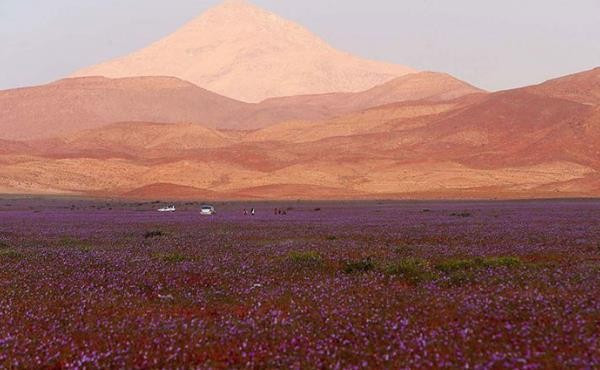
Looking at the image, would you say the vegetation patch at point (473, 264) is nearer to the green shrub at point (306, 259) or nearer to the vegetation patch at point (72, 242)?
the green shrub at point (306, 259)

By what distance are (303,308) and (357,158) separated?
115m

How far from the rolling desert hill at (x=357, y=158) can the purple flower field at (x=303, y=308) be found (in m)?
72.8

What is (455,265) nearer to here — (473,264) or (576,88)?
(473,264)

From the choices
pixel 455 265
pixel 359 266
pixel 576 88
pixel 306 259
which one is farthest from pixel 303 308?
pixel 576 88

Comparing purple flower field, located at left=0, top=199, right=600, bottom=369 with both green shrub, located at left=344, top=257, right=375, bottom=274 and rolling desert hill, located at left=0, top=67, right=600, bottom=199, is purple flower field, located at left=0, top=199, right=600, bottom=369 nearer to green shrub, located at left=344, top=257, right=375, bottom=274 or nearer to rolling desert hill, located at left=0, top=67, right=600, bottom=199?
green shrub, located at left=344, top=257, right=375, bottom=274

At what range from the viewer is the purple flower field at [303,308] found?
8.84 m

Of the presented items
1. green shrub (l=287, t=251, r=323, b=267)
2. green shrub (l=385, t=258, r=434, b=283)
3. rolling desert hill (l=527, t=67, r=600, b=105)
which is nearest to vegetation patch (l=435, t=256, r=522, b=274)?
green shrub (l=385, t=258, r=434, b=283)

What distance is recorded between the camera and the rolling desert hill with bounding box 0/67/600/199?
102812mm

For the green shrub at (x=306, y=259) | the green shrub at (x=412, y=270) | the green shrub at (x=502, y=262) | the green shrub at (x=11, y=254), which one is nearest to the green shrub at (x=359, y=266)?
the green shrub at (x=412, y=270)

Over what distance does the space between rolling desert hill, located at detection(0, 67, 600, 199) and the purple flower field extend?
72784 mm

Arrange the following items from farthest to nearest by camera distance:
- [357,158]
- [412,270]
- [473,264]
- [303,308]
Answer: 1. [357,158]
2. [473,264]
3. [412,270]
4. [303,308]

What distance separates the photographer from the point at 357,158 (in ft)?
413

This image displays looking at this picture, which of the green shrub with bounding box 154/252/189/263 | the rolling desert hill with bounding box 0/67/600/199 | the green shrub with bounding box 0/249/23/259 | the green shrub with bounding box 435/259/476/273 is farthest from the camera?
the rolling desert hill with bounding box 0/67/600/199

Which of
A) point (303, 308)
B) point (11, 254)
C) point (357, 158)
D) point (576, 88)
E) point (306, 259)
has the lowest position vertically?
point (303, 308)
